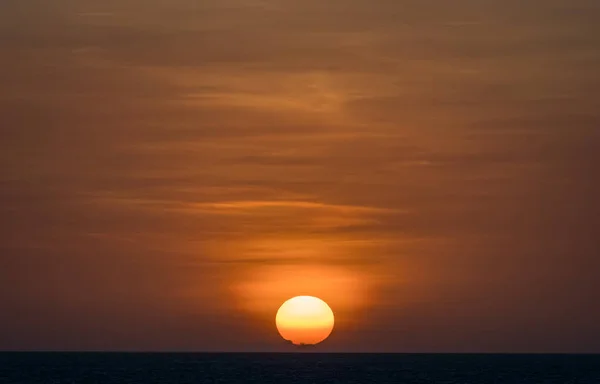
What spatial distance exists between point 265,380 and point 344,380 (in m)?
10.1

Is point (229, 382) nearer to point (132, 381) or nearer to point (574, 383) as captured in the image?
point (132, 381)

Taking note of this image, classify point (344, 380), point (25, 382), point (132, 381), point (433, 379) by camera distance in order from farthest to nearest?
point (433, 379)
point (344, 380)
point (132, 381)
point (25, 382)

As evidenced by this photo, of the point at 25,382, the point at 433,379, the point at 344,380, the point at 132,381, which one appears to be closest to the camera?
the point at 25,382

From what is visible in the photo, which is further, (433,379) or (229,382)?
(433,379)

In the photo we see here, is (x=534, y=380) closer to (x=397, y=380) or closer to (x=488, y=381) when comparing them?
(x=488, y=381)

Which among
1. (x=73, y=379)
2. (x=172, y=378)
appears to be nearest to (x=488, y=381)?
(x=172, y=378)

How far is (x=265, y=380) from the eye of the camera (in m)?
129

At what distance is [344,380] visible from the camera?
426ft

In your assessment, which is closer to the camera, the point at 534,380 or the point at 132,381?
the point at 132,381

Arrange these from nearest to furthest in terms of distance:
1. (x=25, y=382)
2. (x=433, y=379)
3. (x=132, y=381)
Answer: (x=25, y=382) → (x=132, y=381) → (x=433, y=379)

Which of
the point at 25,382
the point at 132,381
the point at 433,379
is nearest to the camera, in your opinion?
the point at 25,382

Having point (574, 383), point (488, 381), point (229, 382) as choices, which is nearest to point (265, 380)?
point (229, 382)

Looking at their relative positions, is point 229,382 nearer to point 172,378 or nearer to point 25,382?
point 172,378

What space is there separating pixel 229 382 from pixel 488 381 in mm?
33684
